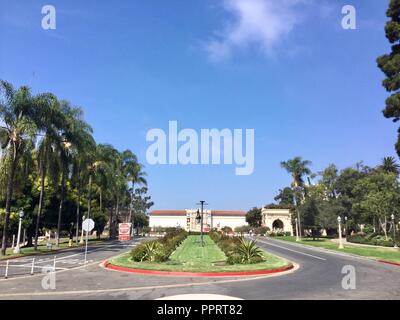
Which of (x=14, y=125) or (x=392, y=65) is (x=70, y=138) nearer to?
(x=14, y=125)

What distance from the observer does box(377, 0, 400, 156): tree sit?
3141 centimetres

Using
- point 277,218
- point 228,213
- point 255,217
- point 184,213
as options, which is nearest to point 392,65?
point 277,218

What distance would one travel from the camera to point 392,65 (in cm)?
3206

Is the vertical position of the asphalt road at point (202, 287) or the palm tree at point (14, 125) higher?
the palm tree at point (14, 125)

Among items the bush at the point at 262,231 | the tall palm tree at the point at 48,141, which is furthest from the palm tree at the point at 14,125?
the bush at the point at 262,231

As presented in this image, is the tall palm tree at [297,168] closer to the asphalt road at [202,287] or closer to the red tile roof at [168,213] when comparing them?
the asphalt road at [202,287]

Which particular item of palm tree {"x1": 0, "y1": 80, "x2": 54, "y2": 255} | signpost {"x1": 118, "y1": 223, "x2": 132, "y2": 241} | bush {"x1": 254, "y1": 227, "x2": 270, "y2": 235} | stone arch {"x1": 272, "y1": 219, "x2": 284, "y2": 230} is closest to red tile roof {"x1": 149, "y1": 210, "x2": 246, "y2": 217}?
stone arch {"x1": 272, "y1": 219, "x2": 284, "y2": 230}

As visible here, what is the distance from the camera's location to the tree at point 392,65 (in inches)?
1236

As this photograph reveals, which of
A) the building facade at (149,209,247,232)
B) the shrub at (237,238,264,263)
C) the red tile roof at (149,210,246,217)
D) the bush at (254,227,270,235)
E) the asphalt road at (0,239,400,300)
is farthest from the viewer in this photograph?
the red tile roof at (149,210,246,217)

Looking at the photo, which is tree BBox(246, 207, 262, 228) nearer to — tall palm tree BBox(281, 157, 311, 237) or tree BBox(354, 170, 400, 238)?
tall palm tree BBox(281, 157, 311, 237)

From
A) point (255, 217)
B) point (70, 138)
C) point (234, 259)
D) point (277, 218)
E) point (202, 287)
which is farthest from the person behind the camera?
point (255, 217)

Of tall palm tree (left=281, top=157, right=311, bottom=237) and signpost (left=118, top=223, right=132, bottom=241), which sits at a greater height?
tall palm tree (left=281, top=157, right=311, bottom=237)

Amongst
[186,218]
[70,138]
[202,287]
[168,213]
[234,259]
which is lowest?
[202,287]
